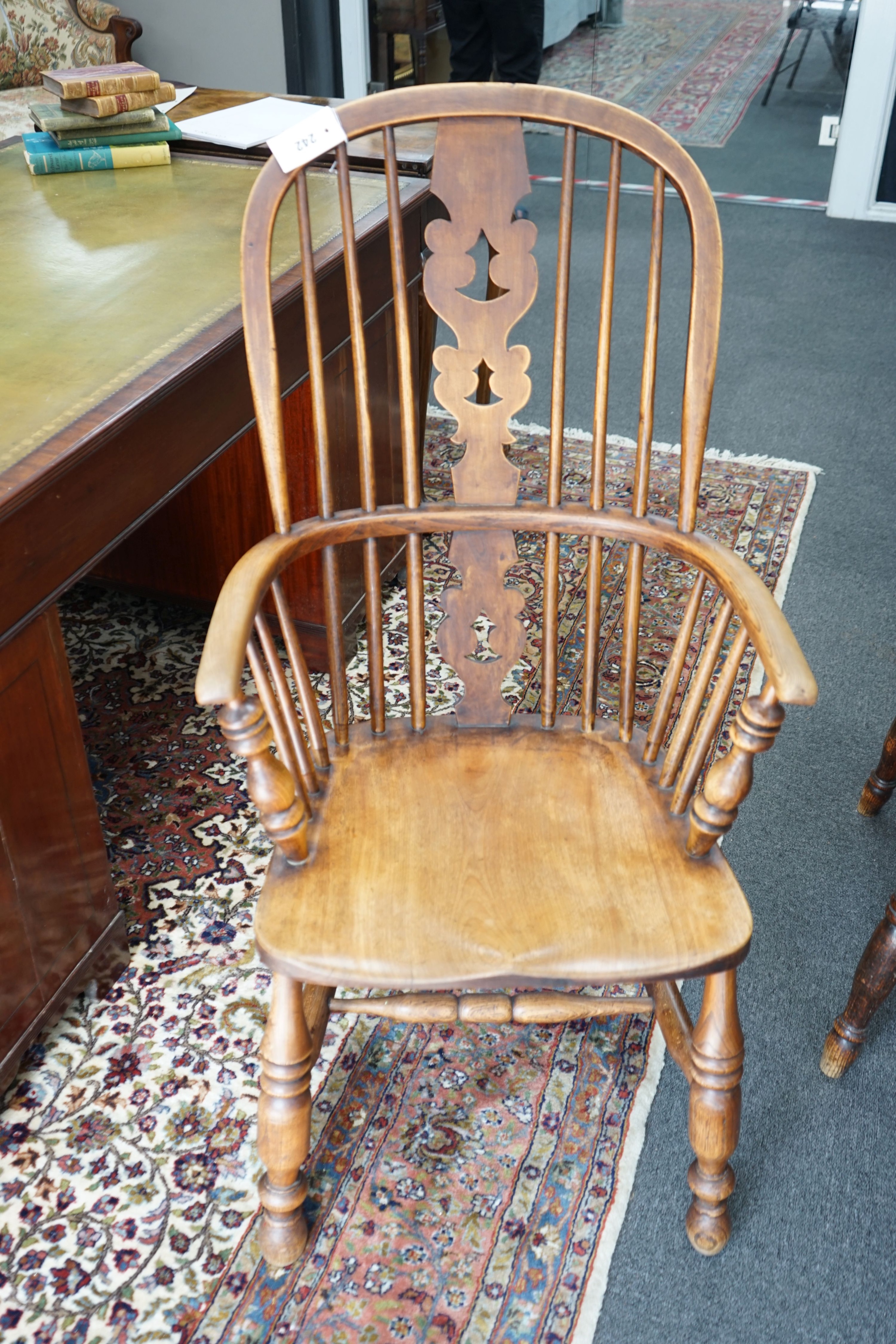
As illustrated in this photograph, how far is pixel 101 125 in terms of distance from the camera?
6.57 ft

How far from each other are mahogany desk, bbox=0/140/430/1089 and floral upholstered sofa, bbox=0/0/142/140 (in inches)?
108

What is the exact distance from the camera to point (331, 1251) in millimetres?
1275

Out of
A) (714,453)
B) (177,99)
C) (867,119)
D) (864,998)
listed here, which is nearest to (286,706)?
(864,998)

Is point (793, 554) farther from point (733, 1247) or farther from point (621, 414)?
point (733, 1247)

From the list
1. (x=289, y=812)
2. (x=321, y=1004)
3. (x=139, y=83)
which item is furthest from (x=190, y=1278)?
(x=139, y=83)

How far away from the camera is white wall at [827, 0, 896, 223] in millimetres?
4078

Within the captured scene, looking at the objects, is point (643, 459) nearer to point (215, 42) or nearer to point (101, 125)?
point (101, 125)

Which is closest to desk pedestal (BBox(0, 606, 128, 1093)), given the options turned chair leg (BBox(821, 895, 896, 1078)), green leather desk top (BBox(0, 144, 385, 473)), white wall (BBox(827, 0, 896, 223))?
green leather desk top (BBox(0, 144, 385, 473))

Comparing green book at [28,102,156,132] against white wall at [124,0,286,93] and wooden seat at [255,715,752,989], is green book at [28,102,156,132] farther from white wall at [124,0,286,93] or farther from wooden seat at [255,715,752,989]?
white wall at [124,0,286,93]

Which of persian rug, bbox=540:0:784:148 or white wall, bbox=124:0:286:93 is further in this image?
white wall, bbox=124:0:286:93

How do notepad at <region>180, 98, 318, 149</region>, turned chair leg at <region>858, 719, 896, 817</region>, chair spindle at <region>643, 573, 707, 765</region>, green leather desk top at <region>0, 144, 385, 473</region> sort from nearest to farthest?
chair spindle at <region>643, 573, 707, 765</region>, green leather desk top at <region>0, 144, 385, 473</region>, turned chair leg at <region>858, 719, 896, 817</region>, notepad at <region>180, 98, 318, 149</region>

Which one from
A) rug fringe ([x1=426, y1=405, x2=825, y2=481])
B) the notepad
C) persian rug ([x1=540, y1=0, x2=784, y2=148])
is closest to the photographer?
the notepad

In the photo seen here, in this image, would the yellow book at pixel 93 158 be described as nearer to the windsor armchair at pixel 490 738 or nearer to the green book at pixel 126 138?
the green book at pixel 126 138

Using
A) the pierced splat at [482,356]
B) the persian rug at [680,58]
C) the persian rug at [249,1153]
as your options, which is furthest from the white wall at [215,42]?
the pierced splat at [482,356]
